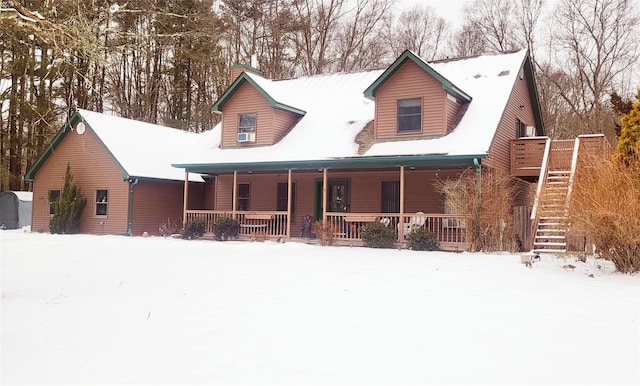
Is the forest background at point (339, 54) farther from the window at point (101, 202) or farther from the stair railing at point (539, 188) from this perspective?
the stair railing at point (539, 188)

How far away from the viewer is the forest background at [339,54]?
30.1 meters

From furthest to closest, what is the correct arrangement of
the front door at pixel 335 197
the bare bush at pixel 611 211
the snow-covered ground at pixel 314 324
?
1. the front door at pixel 335 197
2. the bare bush at pixel 611 211
3. the snow-covered ground at pixel 314 324

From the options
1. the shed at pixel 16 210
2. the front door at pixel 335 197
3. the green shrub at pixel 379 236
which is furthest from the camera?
the shed at pixel 16 210

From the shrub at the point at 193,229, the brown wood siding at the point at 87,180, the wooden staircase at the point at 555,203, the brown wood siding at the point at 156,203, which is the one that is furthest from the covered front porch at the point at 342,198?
the brown wood siding at the point at 87,180

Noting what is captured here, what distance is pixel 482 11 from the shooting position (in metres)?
34.8

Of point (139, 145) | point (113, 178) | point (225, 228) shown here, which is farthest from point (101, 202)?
point (225, 228)

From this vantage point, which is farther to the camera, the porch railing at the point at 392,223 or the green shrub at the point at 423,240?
the porch railing at the point at 392,223

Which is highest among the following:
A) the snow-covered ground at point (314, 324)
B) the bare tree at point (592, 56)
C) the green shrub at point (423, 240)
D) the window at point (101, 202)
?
the bare tree at point (592, 56)

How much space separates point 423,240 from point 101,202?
14433 millimetres

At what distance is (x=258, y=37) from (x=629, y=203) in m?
26.6

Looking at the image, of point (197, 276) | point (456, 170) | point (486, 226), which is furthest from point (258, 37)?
point (197, 276)

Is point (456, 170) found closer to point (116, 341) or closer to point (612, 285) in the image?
point (612, 285)

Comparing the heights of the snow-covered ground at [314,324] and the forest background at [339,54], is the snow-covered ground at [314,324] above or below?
below

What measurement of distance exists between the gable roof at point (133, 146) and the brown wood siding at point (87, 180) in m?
0.40
